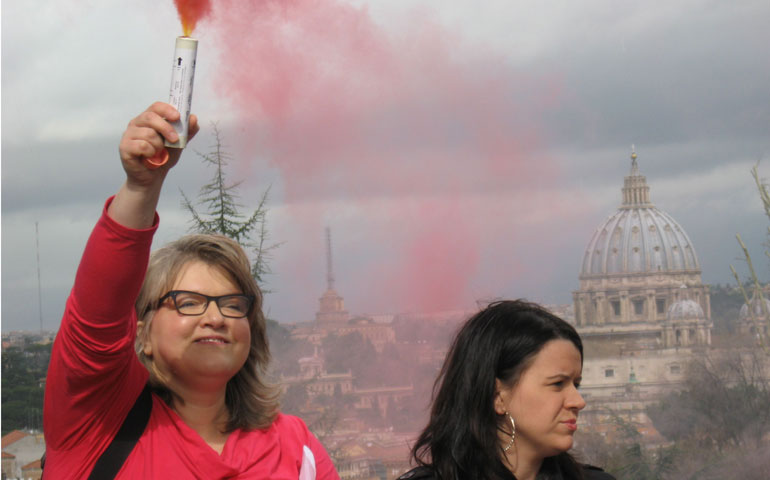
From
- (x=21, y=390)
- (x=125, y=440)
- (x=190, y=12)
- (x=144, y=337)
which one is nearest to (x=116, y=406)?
(x=125, y=440)

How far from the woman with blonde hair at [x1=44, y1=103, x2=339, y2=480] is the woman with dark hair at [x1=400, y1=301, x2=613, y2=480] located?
1.02 feet

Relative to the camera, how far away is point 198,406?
74.5 inches

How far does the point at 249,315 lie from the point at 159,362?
7.7 inches

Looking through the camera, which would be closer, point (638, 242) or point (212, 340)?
point (212, 340)

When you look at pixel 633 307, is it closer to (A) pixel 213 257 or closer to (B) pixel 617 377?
(B) pixel 617 377

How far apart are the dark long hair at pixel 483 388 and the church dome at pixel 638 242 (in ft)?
245

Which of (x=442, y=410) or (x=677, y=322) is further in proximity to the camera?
(x=677, y=322)

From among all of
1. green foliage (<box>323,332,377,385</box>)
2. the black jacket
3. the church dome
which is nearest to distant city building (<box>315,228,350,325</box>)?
green foliage (<box>323,332,377,385</box>)

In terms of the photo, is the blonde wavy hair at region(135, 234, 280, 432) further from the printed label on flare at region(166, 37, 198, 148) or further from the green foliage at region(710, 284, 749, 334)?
the green foliage at region(710, 284, 749, 334)

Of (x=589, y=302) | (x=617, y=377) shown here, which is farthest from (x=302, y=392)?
(x=589, y=302)

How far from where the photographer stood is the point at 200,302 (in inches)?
72.5

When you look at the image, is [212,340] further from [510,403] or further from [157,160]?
[510,403]

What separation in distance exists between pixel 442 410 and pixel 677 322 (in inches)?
2447

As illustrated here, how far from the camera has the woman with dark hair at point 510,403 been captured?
2.06 m
